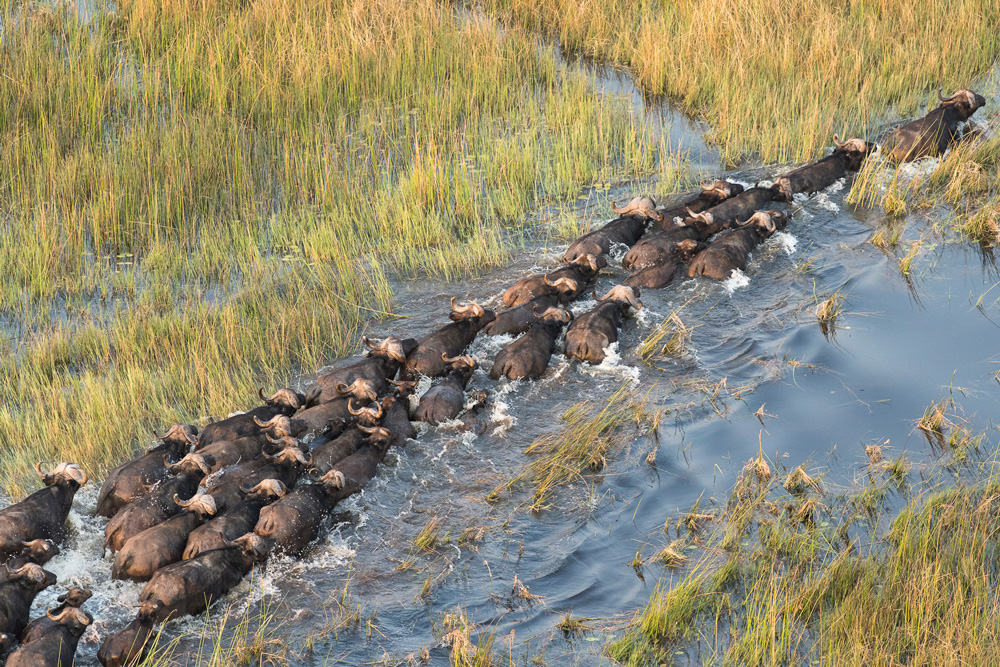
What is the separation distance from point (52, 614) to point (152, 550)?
66 centimetres

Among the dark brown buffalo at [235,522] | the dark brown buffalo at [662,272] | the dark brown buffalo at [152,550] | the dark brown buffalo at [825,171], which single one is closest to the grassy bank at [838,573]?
the dark brown buffalo at [235,522]

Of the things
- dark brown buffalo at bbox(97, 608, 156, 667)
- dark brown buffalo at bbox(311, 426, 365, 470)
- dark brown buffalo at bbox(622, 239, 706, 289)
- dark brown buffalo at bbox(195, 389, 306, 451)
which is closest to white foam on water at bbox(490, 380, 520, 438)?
dark brown buffalo at bbox(311, 426, 365, 470)

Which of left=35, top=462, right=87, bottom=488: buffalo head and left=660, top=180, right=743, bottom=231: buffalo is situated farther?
left=660, top=180, right=743, bottom=231: buffalo

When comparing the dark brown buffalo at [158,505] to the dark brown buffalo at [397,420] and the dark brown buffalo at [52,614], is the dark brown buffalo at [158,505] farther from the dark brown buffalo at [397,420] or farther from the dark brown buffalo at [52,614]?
the dark brown buffalo at [397,420]

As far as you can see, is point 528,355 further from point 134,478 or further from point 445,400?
point 134,478

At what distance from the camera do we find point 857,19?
13.8m

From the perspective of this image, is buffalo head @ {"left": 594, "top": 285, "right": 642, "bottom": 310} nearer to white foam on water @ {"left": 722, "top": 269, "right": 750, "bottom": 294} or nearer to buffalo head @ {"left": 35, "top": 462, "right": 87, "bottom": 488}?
white foam on water @ {"left": 722, "top": 269, "right": 750, "bottom": 294}

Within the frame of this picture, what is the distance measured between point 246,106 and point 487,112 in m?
2.94

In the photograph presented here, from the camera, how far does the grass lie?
6484mm

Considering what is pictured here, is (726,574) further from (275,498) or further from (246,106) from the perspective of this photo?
(246,106)

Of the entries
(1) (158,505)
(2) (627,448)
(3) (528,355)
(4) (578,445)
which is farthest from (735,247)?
(1) (158,505)

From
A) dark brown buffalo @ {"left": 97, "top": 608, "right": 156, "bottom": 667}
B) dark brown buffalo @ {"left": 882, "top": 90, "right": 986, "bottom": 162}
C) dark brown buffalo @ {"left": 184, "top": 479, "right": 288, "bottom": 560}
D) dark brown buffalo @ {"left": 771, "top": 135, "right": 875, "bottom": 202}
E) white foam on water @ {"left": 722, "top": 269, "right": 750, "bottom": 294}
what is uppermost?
dark brown buffalo @ {"left": 882, "top": 90, "right": 986, "bottom": 162}

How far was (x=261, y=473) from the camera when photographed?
6.41 metres

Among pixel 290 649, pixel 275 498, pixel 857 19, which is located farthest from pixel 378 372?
pixel 857 19
